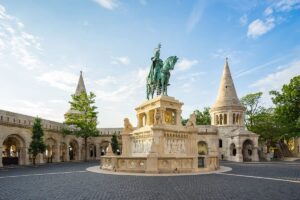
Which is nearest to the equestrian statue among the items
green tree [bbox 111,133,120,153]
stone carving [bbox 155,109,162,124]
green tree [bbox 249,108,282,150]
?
stone carving [bbox 155,109,162,124]

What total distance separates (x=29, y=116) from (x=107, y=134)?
1907cm

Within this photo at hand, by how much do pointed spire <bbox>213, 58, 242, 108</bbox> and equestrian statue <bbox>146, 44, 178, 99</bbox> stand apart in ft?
89.9

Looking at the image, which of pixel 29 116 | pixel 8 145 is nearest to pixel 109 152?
pixel 29 116

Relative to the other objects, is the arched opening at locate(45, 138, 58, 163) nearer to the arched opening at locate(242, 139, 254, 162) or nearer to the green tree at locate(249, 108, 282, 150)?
the arched opening at locate(242, 139, 254, 162)

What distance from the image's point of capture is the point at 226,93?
4762 cm

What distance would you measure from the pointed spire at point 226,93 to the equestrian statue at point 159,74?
89.9 ft

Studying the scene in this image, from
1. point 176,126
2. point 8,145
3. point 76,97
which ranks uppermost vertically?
point 76,97

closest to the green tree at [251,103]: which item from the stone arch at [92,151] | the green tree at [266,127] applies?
the green tree at [266,127]

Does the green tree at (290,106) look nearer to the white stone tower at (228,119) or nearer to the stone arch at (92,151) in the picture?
the white stone tower at (228,119)

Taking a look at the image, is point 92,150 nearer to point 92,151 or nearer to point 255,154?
point 92,151

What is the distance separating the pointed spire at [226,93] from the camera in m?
46.8

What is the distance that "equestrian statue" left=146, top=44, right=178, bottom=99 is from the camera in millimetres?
21438

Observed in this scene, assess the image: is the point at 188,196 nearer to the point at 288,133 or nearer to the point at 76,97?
the point at 76,97

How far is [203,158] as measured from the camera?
693 inches
